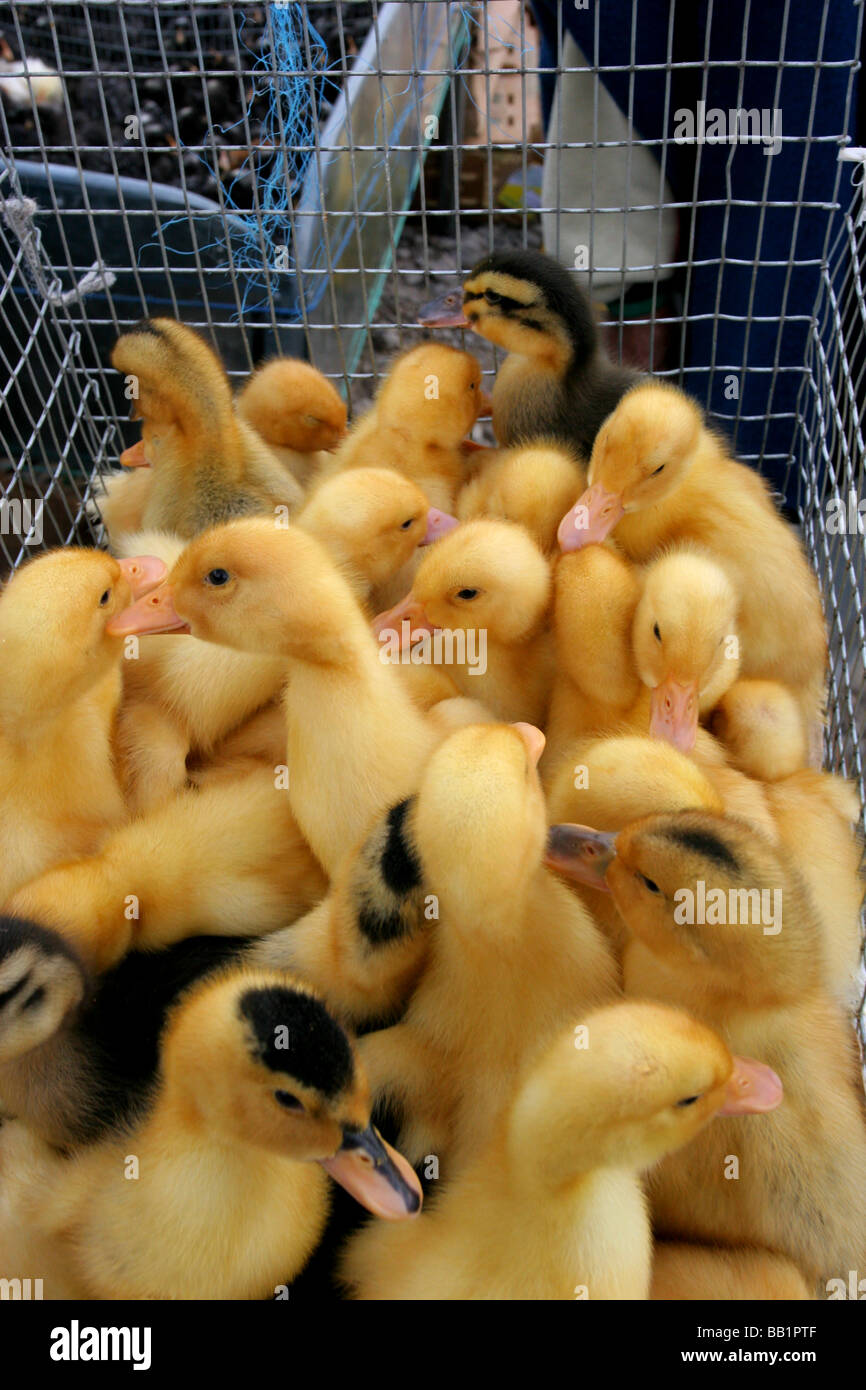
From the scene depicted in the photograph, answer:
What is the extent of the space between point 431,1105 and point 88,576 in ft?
2.47

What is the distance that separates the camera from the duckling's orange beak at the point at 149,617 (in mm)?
1495

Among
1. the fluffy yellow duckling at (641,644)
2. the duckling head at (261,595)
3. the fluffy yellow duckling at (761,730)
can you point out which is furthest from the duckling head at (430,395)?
the fluffy yellow duckling at (761,730)

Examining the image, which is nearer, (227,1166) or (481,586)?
(227,1166)

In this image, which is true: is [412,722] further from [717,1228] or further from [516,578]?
[717,1228]

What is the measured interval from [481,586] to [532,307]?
608mm

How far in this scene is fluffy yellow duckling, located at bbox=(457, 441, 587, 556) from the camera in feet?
5.90

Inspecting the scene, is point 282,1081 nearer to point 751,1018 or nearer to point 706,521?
point 751,1018

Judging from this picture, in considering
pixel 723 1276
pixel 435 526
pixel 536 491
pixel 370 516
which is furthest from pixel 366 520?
pixel 723 1276

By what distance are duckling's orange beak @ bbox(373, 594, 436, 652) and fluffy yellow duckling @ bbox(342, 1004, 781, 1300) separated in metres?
0.68

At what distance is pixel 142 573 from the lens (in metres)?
1.57

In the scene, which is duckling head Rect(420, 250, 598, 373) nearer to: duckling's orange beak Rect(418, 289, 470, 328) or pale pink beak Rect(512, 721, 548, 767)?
duckling's orange beak Rect(418, 289, 470, 328)

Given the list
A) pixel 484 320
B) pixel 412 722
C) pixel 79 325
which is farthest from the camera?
pixel 79 325
